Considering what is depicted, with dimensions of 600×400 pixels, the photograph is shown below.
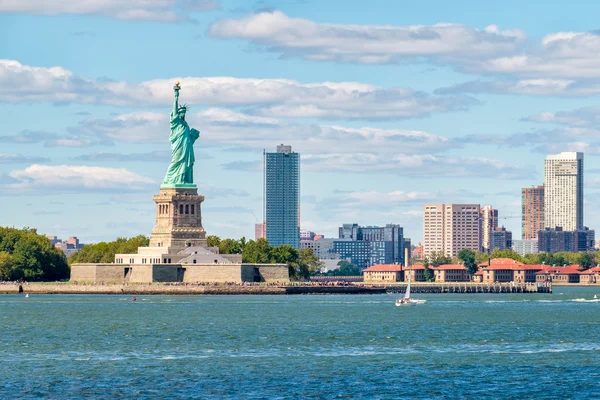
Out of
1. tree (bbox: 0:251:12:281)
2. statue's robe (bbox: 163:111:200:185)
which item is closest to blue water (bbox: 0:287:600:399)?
statue's robe (bbox: 163:111:200:185)

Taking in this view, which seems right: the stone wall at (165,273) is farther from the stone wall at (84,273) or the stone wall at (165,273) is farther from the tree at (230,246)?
the tree at (230,246)

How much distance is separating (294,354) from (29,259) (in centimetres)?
10818

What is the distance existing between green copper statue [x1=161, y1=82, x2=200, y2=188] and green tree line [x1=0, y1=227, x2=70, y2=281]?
816 inches

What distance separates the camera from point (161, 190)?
166 m

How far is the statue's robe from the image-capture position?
546 ft

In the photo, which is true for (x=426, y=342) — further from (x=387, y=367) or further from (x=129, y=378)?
(x=129, y=378)

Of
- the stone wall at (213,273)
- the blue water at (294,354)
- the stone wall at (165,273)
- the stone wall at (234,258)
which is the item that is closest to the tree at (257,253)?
the stone wall at (234,258)

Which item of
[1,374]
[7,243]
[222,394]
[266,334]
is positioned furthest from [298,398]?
[7,243]

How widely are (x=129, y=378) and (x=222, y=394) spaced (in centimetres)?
620

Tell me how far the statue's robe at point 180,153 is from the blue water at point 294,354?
159 feet

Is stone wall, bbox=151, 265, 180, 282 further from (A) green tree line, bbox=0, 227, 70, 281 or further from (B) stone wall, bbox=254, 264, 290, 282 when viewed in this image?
(A) green tree line, bbox=0, 227, 70, 281

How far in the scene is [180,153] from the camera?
166875mm

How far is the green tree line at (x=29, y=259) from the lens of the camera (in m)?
174

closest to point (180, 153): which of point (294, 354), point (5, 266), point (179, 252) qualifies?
point (179, 252)
